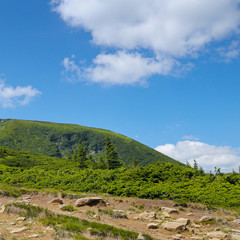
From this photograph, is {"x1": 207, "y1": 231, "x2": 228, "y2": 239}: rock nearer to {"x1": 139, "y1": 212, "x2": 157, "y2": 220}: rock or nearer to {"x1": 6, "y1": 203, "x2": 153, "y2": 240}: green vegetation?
{"x1": 6, "y1": 203, "x2": 153, "y2": 240}: green vegetation

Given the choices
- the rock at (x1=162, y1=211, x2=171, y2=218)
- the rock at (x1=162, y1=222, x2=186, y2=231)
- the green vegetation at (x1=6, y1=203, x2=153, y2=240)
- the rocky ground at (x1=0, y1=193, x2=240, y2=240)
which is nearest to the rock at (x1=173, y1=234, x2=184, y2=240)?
the rocky ground at (x1=0, y1=193, x2=240, y2=240)

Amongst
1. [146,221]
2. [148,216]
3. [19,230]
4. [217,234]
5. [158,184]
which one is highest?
[158,184]

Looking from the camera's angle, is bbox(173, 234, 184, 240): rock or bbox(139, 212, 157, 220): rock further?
bbox(139, 212, 157, 220): rock

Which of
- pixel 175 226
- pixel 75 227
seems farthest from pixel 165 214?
pixel 75 227

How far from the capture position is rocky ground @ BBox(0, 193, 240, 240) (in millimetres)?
11297

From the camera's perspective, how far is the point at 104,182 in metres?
29.3

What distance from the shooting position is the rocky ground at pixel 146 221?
11.3m

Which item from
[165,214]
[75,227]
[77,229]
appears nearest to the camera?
[77,229]

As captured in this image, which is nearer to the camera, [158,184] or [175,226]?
[175,226]

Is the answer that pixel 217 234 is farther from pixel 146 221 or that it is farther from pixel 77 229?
pixel 77 229

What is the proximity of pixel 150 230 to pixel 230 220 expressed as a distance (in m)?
6.78

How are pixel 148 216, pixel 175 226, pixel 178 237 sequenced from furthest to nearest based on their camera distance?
pixel 148 216 → pixel 175 226 → pixel 178 237

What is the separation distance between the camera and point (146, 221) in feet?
50.3

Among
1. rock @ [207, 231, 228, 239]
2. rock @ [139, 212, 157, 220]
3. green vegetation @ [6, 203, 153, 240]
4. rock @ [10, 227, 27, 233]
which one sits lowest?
rock @ [139, 212, 157, 220]
